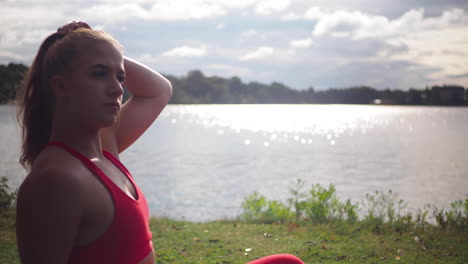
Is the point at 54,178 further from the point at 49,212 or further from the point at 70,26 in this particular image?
the point at 70,26

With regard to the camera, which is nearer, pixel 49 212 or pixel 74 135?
pixel 49 212

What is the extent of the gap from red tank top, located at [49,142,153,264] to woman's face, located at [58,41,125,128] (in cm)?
15

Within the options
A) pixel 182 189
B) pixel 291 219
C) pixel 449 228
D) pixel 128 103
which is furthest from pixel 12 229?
pixel 182 189

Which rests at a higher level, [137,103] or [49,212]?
[137,103]

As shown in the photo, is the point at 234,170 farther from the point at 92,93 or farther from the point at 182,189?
the point at 92,93

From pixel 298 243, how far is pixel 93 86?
20.0ft

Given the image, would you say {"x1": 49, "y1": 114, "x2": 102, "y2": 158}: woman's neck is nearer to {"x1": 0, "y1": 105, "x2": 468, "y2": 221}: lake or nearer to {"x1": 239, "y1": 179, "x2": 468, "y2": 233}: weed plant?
{"x1": 239, "y1": 179, "x2": 468, "y2": 233}: weed plant

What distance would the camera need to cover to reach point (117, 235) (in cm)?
157

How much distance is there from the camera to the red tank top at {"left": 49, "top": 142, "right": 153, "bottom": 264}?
1.55 meters

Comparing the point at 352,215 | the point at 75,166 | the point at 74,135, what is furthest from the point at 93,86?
the point at 352,215

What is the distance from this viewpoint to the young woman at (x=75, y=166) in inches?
55.6

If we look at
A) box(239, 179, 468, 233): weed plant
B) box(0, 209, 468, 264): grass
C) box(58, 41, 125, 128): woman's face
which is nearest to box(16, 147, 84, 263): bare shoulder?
box(58, 41, 125, 128): woman's face

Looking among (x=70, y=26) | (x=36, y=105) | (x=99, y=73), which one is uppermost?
(x=70, y=26)

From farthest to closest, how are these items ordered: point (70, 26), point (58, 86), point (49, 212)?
point (70, 26)
point (58, 86)
point (49, 212)
